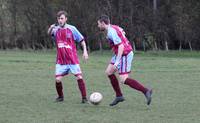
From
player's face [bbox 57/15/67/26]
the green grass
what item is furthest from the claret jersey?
the green grass

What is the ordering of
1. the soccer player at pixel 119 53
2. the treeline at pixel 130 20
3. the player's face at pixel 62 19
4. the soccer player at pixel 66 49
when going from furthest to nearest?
the treeline at pixel 130 20 → the soccer player at pixel 66 49 → the player's face at pixel 62 19 → the soccer player at pixel 119 53

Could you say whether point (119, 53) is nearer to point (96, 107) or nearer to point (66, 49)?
point (96, 107)

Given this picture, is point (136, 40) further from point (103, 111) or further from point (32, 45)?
point (103, 111)

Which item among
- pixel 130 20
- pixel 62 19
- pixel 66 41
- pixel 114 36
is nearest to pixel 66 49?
pixel 66 41

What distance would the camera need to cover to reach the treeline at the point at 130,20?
56.0 meters

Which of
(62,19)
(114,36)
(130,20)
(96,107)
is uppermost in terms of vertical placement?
(62,19)

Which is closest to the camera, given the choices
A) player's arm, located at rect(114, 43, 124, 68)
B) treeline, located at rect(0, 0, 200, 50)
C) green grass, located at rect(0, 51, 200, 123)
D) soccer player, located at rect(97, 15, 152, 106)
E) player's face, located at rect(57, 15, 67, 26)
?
green grass, located at rect(0, 51, 200, 123)

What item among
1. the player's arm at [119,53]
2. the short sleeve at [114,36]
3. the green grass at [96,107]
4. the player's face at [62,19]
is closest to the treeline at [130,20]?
the green grass at [96,107]

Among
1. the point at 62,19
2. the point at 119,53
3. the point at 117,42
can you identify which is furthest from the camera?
the point at 62,19

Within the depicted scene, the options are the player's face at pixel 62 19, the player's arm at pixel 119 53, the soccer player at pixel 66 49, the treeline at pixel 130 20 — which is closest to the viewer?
the player's arm at pixel 119 53

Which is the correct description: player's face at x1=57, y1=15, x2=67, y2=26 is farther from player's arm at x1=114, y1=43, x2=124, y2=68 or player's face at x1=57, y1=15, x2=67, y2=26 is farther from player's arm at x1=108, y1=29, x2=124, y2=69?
player's arm at x1=114, y1=43, x2=124, y2=68

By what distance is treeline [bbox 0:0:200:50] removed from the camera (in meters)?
56.0

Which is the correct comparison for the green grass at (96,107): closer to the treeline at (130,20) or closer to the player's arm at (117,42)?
the player's arm at (117,42)

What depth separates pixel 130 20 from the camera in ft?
199
